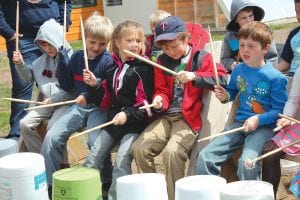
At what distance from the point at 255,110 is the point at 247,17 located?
108cm

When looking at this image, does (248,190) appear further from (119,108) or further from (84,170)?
(119,108)

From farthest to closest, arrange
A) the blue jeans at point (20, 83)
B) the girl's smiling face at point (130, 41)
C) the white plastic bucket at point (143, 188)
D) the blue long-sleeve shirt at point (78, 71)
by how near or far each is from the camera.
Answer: the blue jeans at point (20, 83)
the blue long-sleeve shirt at point (78, 71)
the girl's smiling face at point (130, 41)
the white plastic bucket at point (143, 188)

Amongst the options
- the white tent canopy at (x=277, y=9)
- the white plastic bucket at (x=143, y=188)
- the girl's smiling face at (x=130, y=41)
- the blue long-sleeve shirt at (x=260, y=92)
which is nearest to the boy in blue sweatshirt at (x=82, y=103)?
the girl's smiling face at (x=130, y=41)

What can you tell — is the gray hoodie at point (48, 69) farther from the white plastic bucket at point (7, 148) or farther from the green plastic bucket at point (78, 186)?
the green plastic bucket at point (78, 186)

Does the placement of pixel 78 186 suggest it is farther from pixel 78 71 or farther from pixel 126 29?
pixel 78 71

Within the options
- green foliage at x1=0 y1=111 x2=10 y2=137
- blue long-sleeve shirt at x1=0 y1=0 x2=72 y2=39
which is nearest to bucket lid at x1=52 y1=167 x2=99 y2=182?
blue long-sleeve shirt at x1=0 y1=0 x2=72 y2=39

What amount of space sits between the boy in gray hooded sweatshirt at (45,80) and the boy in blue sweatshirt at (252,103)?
1.49 meters

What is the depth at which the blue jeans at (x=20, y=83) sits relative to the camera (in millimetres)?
5238

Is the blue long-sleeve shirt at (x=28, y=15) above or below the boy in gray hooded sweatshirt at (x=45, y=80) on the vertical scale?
above

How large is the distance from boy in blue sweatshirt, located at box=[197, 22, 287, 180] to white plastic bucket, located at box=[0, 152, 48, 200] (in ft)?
3.08

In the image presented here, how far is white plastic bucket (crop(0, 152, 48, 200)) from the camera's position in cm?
290

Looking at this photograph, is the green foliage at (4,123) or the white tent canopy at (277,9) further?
the white tent canopy at (277,9)

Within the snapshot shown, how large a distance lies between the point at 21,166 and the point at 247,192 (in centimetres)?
118

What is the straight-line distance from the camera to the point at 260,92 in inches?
132
